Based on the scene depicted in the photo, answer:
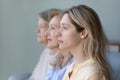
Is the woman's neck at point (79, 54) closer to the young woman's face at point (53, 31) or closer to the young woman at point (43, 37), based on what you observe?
the young woman's face at point (53, 31)

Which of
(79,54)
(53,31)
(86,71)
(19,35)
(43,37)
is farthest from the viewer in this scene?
(19,35)

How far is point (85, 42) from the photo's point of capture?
5.05 feet

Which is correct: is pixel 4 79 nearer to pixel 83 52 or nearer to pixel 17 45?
pixel 17 45

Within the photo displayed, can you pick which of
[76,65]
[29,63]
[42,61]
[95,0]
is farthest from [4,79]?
[76,65]

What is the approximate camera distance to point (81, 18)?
1.50 m

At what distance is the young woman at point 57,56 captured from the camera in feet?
6.43

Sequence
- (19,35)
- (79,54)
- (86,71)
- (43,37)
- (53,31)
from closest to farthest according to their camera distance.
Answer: (86,71)
(79,54)
(53,31)
(43,37)
(19,35)

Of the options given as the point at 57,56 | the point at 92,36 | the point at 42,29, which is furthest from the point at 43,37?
the point at 92,36

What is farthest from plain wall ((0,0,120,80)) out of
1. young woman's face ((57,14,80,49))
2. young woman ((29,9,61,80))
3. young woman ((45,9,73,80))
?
young woman's face ((57,14,80,49))

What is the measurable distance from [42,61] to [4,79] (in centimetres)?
146

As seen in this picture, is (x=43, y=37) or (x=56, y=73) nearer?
(x=56, y=73)

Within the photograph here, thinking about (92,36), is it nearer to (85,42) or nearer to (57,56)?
(85,42)

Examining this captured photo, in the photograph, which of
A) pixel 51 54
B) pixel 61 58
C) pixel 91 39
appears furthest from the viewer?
pixel 51 54

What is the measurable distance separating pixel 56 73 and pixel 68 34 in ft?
1.81
